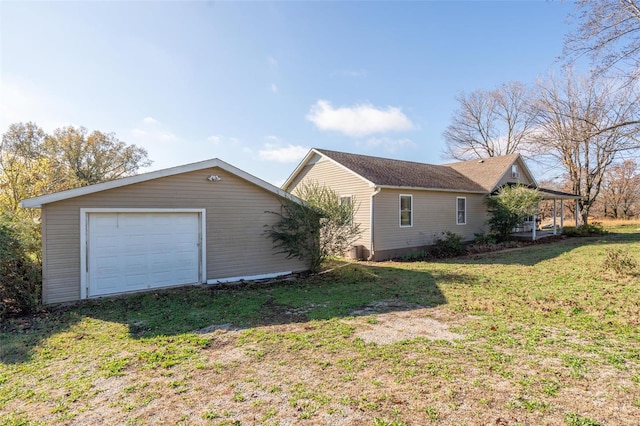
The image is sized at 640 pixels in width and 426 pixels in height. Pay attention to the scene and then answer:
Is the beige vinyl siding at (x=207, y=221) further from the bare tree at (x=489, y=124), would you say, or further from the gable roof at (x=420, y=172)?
the bare tree at (x=489, y=124)

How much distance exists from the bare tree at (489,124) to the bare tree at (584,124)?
554 cm

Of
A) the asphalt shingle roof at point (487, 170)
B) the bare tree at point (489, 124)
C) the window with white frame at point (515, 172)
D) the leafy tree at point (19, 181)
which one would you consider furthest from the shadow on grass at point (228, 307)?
the bare tree at point (489, 124)

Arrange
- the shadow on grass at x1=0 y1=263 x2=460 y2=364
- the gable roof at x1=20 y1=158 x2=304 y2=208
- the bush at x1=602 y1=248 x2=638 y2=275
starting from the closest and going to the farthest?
the shadow on grass at x1=0 y1=263 x2=460 y2=364, the gable roof at x1=20 y1=158 x2=304 y2=208, the bush at x1=602 y1=248 x2=638 y2=275

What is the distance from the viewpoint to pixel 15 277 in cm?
625

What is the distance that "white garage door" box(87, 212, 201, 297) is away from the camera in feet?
23.9

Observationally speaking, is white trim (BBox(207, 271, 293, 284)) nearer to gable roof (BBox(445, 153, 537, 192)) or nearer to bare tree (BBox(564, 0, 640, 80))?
bare tree (BBox(564, 0, 640, 80))

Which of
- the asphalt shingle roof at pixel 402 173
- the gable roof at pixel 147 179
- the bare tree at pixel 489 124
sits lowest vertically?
the gable roof at pixel 147 179

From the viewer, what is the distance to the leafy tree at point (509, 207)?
52.8ft

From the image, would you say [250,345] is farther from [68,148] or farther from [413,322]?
[68,148]

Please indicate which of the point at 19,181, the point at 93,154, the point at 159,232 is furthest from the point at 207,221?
the point at 93,154

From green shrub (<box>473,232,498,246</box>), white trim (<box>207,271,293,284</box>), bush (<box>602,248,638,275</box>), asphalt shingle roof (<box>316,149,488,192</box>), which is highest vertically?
asphalt shingle roof (<box>316,149,488,192</box>)

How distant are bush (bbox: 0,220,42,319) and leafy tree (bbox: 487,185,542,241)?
57.3 feet

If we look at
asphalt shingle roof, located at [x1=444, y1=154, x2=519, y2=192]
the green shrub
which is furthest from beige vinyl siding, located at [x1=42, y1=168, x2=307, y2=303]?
asphalt shingle roof, located at [x1=444, y1=154, x2=519, y2=192]

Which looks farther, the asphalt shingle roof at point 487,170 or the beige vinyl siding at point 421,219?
the asphalt shingle roof at point 487,170
